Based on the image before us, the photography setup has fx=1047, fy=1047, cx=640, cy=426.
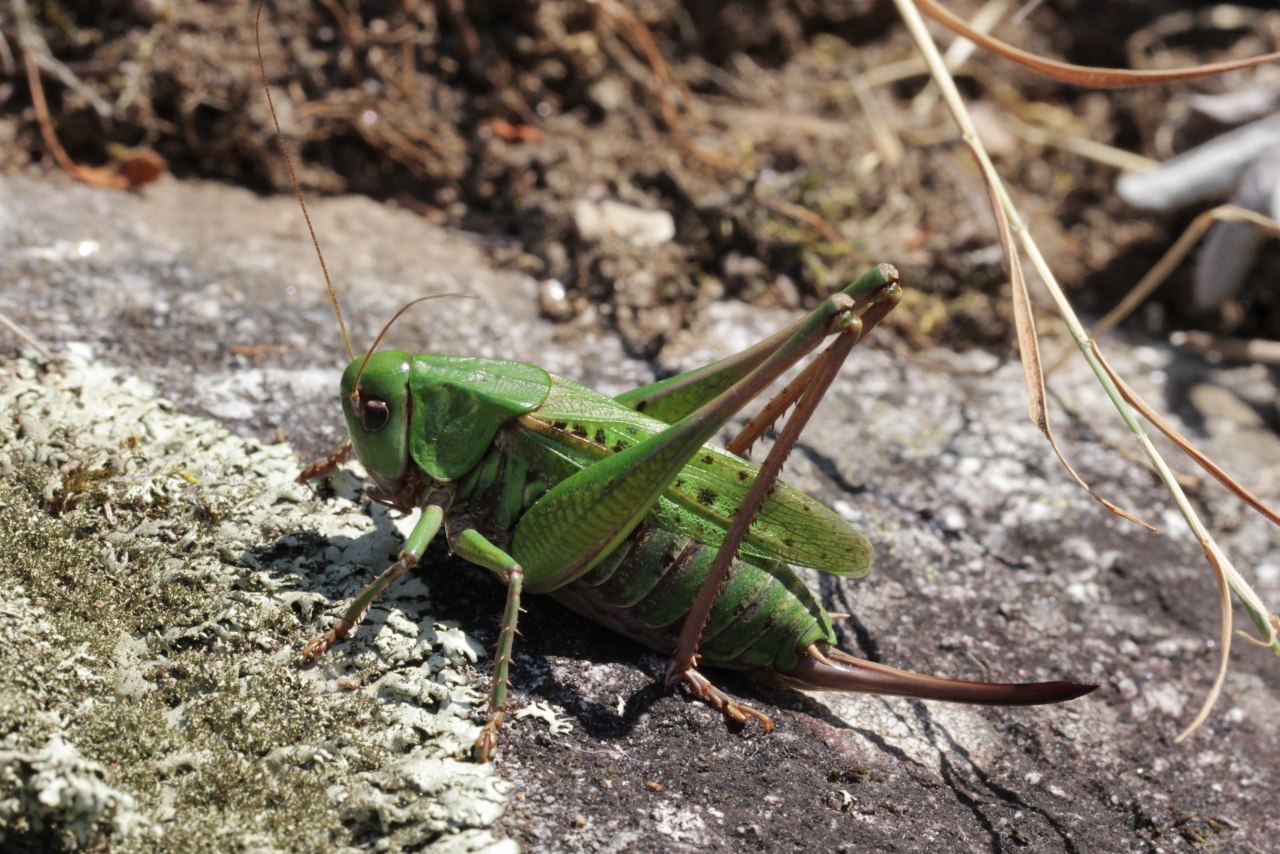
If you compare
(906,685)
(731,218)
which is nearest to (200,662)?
(906,685)

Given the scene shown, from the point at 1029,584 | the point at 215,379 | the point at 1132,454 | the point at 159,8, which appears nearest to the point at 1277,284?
the point at 1132,454

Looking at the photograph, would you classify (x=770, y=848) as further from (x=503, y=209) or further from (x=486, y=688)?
(x=503, y=209)

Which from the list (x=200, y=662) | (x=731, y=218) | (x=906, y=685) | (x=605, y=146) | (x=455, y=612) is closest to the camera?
(x=200, y=662)

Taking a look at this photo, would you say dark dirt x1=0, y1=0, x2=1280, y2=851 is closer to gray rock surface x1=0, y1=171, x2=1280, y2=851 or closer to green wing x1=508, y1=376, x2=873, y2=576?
gray rock surface x1=0, y1=171, x2=1280, y2=851

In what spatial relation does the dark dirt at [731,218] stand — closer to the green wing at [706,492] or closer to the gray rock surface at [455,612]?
the gray rock surface at [455,612]

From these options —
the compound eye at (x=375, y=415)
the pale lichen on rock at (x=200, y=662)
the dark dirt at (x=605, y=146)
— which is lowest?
the pale lichen on rock at (x=200, y=662)

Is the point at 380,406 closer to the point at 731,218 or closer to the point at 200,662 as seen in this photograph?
the point at 200,662

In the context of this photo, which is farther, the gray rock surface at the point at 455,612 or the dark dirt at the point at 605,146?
the dark dirt at the point at 605,146

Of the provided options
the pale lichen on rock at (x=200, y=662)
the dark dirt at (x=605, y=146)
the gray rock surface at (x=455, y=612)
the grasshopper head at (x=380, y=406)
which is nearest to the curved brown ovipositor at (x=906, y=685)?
the gray rock surface at (x=455, y=612)
